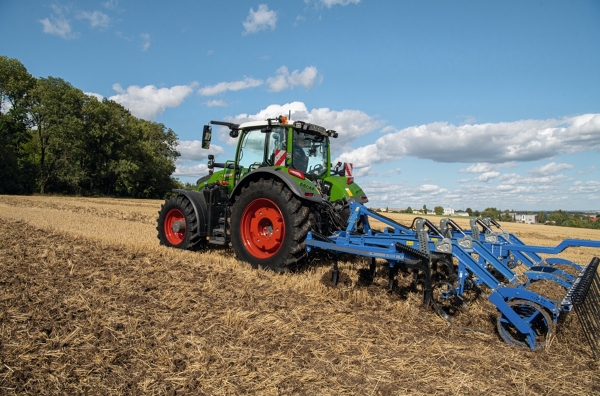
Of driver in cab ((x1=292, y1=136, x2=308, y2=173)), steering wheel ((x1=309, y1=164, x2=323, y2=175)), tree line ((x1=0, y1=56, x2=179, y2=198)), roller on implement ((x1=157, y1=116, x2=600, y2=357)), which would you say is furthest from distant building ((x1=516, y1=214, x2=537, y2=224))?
tree line ((x1=0, y1=56, x2=179, y2=198))

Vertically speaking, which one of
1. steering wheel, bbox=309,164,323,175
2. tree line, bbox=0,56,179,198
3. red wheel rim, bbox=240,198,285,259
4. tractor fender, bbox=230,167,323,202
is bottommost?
red wheel rim, bbox=240,198,285,259

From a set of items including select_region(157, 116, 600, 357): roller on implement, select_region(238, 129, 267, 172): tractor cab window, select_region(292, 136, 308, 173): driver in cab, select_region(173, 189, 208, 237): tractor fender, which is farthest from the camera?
select_region(173, 189, 208, 237): tractor fender

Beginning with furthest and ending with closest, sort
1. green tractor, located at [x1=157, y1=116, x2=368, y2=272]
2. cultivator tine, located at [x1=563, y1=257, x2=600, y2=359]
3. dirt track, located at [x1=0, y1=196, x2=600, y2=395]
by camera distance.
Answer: green tractor, located at [x1=157, y1=116, x2=368, y2=272]
cultivator tine, located at [x1=563, y1=257, x2=600, y2=359]
dirt track, located at [x1=0, y1=196, x2=600, y2=395]

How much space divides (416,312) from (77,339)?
118 inches

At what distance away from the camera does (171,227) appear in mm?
7566

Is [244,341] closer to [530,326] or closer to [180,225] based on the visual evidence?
[530,326]

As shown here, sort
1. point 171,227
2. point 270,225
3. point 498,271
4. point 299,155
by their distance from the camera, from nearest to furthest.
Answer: point 498,271 → point 270,225 → point 299,155 → point 171,227

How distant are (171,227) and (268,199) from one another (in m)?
2.80

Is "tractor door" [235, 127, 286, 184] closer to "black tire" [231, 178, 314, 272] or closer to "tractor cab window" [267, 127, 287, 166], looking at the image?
"tractor cab window" [267, 127, 287, 166]

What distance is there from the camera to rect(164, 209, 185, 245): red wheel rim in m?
7.30

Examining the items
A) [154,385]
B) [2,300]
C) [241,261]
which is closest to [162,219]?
[241,261]

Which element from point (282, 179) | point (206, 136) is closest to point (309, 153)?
point (282, 179)

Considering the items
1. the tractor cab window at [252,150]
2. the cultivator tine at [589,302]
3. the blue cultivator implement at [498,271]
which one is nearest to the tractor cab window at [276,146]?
the tractor cab window at [252,150]

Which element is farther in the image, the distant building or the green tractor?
the distant building
